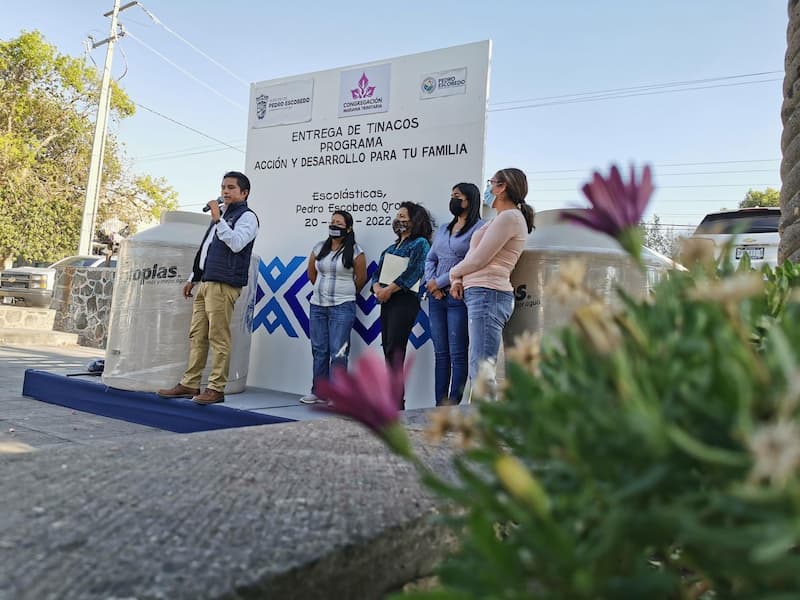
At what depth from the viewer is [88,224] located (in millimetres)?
17812

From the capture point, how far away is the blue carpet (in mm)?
4844

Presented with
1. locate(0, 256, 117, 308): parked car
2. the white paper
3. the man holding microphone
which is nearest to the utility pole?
locate(0, 256, 117, 308): parked car

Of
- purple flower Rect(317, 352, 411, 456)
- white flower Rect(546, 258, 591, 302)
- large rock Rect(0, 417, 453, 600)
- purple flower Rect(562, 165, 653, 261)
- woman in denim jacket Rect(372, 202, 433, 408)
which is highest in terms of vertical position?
woman in denim jacket Rect(372, 202, 433, 408)

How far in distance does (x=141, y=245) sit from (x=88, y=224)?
13.8m

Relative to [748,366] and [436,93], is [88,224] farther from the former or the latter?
[748,366]

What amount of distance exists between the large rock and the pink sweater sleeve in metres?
2.45

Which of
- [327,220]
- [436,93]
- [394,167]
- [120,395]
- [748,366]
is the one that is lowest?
[120,395]

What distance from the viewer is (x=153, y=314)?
5430 millimetres

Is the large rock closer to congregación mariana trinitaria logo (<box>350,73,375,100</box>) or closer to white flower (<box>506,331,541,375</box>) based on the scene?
white flower (<box>506,331,541,375</box>)

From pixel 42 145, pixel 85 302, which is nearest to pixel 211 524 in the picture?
pixel 85 302

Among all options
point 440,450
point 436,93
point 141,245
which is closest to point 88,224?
point 141,245

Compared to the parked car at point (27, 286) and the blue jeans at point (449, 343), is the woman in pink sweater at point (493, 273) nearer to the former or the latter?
the blue jeans at point (449, 343)

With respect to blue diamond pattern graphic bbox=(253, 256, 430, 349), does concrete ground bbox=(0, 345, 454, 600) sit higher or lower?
lower

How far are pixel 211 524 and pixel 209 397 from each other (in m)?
4.15
